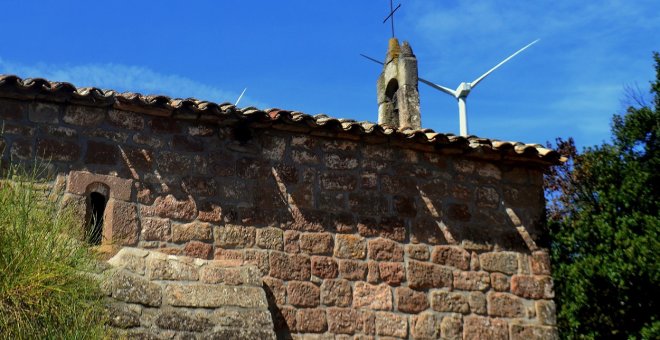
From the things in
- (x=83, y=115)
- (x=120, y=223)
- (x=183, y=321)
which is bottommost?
(x=183, y=321)

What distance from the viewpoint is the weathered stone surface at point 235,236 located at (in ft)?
23.6

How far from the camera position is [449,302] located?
7.80m

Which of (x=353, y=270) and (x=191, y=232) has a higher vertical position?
(x=191, y=232)

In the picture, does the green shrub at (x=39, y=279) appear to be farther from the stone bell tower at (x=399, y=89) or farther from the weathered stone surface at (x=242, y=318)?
the stone bell tower at (x=399, y=89)

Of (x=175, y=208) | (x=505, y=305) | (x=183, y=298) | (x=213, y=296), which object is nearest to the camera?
(x=183, y=298)

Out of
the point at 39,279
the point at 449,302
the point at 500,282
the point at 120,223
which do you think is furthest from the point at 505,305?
the point at 39,279

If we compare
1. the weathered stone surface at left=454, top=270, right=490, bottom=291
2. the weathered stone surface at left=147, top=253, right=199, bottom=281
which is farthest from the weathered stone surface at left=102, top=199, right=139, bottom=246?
the weathered stone surface at left=454, top=270, right=490, bottom=291

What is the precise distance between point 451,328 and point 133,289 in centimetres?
298

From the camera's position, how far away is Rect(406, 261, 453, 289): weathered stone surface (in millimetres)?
7723

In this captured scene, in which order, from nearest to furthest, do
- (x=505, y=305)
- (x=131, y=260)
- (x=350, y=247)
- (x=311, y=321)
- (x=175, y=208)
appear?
(x=131, y=260) → (x=175, y=208) → (x=311, y=321) → (x=350, y=247) → (x=505, y=305)

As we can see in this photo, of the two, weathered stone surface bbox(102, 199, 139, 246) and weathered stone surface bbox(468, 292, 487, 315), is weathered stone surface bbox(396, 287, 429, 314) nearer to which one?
weathered stone surface bbox(468, 292, 487, 315)

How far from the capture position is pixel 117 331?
19.0 feet

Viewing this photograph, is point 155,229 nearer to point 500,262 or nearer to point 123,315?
point 123,315

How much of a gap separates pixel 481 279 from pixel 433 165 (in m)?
1.15
